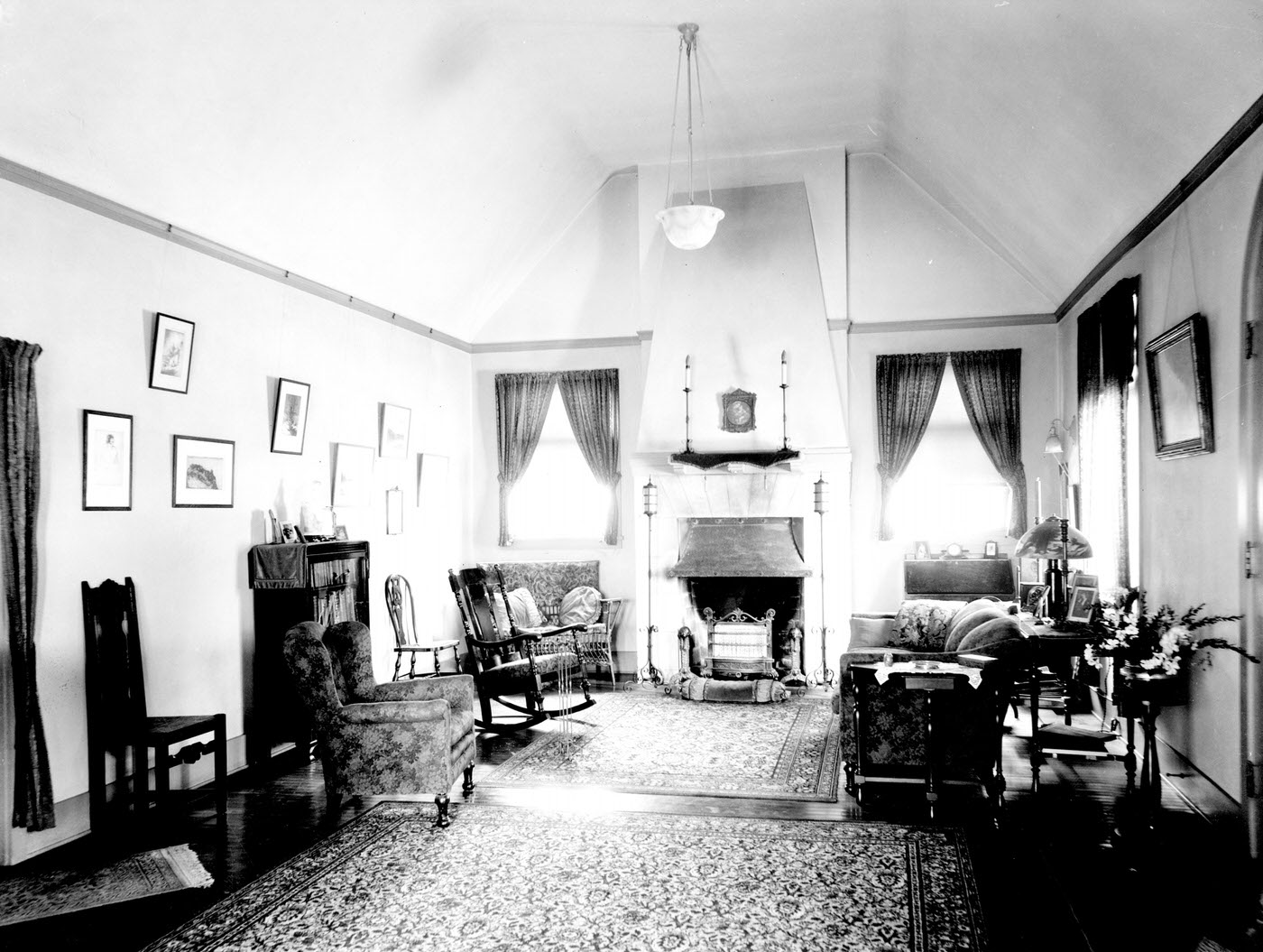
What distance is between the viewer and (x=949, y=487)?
27.9 ft

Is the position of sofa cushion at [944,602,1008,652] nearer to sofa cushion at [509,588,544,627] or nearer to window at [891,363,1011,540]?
window at [891,363,1011,540]

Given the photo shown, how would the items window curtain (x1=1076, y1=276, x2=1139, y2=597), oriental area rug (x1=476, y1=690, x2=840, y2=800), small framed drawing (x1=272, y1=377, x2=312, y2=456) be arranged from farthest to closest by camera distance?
small framed drawing (x1=272, y1=377, x2=312, y2=456) → window curtain (x1=1076, y1=276, x2=1139, y2=597) → oriental area rug (x1=476, y1=690, x2=840, y2=800)

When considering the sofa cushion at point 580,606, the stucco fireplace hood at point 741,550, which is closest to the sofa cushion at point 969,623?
the stucco fireplace hood at point 741,550

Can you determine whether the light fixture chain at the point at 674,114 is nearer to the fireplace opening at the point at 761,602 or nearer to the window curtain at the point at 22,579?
the fireplace opening at the point at 761,602

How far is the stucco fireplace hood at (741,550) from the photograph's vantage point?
8.32 metres

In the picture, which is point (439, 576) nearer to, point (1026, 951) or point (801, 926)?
point (801, 926)

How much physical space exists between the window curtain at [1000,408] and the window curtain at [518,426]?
3.94m

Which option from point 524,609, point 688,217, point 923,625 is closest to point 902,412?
point 923,625

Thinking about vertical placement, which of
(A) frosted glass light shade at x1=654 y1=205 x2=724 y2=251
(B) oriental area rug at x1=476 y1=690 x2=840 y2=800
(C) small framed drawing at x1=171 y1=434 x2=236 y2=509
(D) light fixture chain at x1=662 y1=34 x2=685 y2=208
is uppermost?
(D) light fixture chain at x1=662 y1=34 x2=685 y2=208

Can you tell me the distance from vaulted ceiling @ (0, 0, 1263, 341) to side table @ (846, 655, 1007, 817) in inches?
111

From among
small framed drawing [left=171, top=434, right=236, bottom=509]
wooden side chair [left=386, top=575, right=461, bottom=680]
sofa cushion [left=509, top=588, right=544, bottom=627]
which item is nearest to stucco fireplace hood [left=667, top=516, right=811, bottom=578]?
sofa cushion [left=509, top=588, right=544, bottom=627]

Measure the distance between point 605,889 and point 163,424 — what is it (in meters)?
3.59

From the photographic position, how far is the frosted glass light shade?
5.98 meters

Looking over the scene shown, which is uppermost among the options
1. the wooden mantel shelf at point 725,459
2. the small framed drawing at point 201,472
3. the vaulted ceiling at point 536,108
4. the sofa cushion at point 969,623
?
the vaulted ceiling at point 536,108
